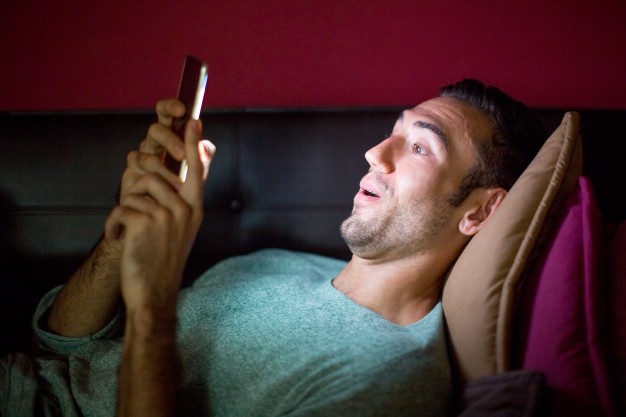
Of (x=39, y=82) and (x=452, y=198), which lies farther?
(x=39, y=82)

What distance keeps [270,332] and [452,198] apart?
1.67ft

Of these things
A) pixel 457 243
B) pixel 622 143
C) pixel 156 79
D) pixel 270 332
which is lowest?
pixel 270 332

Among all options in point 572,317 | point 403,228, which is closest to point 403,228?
point 403,228

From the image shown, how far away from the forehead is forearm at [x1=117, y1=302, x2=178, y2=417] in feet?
2.38

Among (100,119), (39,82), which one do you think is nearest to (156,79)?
(100,119)

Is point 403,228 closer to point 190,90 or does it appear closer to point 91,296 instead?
point 190,90

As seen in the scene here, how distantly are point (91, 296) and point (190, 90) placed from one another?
0.54 metres

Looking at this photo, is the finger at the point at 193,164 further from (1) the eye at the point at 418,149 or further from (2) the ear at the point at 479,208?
(2) the ear at the point at 479,208

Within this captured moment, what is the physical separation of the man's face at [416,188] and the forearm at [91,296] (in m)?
0.54

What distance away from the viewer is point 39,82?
53.8 inches

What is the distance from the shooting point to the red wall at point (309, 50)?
1.35m

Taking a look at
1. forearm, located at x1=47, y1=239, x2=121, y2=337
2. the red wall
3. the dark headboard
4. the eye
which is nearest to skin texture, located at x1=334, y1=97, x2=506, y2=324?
the eye

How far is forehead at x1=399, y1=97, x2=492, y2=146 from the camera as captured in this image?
1.04 m

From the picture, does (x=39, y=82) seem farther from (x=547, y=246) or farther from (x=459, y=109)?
(x=547, y=246)
